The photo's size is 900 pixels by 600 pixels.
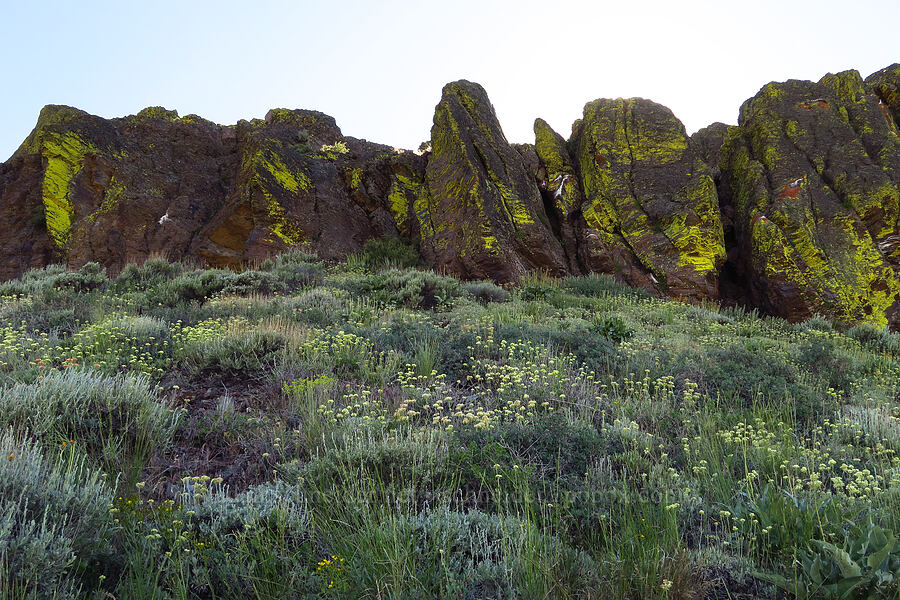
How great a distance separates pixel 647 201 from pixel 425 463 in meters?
14.1

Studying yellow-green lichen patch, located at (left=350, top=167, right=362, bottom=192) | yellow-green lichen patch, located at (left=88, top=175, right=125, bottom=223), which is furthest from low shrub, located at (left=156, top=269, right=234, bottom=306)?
yellow-green lichen patch, located at (left=350, top=167, right=362, bottom=192)

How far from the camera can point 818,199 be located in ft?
45.8

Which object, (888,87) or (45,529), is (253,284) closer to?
(45,529)

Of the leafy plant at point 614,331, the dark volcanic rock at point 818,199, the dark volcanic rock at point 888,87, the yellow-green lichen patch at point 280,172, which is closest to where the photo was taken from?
the leafy plant at point 614,331

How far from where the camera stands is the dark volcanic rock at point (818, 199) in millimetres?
12484

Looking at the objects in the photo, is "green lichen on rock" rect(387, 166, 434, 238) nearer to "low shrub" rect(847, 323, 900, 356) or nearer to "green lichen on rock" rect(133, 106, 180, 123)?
"green lichen on rock" rect(133, 106, 180, 123)

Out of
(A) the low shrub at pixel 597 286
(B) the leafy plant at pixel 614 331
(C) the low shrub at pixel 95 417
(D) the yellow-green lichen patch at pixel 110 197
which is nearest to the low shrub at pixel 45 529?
(C) the low shrub at pixel 95 417

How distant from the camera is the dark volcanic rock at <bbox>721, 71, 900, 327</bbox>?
12.5m

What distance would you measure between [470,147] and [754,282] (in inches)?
368

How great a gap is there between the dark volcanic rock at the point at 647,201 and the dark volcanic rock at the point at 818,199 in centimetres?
121

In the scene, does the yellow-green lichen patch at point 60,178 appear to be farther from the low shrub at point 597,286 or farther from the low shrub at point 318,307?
the low shrub at point 597,286

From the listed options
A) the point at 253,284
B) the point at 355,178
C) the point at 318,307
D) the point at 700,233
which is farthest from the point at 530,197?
the point at 318,307

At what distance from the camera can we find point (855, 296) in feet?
40.4

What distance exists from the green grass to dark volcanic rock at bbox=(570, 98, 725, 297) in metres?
6.96
